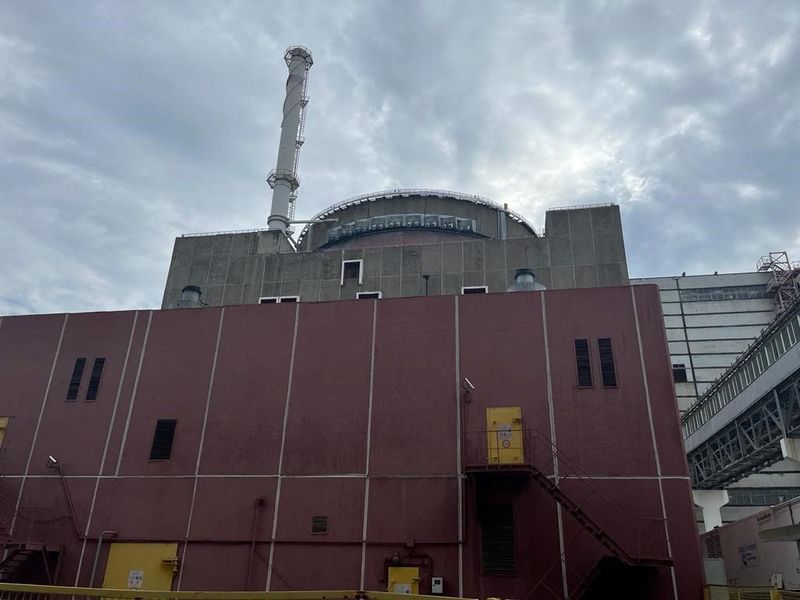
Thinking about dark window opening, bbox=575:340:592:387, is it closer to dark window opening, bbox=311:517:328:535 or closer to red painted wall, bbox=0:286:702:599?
red painted wall, bbox=0:286:702:599

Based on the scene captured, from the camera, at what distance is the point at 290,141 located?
50.2 m

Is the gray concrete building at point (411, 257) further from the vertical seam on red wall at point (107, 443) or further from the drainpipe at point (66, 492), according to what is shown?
the drainpipe at point (66, 492)

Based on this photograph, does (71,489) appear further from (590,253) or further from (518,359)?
(590,253)

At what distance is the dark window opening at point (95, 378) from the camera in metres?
24.3

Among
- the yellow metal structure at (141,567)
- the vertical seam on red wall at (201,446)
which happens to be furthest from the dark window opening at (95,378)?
the yellow metal structure at (141,567)

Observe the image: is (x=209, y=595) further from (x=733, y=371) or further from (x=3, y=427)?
(x=733, y=371)

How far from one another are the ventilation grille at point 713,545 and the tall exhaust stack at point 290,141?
3277 cm

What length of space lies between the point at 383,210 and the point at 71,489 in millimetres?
24002

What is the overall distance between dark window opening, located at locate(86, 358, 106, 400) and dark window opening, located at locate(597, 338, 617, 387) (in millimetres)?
19670

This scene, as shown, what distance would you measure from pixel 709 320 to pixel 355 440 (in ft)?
159

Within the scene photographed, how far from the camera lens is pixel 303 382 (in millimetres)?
22719

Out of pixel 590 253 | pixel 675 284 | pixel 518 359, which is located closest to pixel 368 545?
pixel 518 359

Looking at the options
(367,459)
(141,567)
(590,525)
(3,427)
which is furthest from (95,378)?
(590,525)

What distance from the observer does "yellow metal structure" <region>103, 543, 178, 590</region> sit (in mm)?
20745
